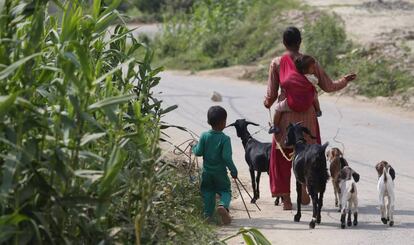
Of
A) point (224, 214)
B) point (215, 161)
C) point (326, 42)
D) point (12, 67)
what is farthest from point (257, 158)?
point (326, 42)

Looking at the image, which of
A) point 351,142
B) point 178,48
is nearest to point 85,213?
point 351,142

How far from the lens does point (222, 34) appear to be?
104 ft

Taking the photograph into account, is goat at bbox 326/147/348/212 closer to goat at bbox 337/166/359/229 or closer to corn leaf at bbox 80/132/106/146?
goat at bbox 337/166/359/229

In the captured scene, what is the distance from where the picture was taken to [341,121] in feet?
61.1

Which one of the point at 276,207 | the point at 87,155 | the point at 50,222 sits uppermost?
the point at 87,155

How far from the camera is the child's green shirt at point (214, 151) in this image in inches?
380

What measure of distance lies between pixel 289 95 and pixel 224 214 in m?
1.51

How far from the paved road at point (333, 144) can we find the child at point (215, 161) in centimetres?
29

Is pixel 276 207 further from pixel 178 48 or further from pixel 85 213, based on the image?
pixel 178 48

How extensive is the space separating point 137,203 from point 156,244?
1.01 feet

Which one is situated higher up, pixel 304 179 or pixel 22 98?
pixel 22 98

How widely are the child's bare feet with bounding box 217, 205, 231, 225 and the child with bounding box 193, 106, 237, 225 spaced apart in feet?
0.09

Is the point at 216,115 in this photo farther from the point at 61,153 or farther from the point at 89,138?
the point at 61,153

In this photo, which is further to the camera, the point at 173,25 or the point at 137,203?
the point at 173,25
